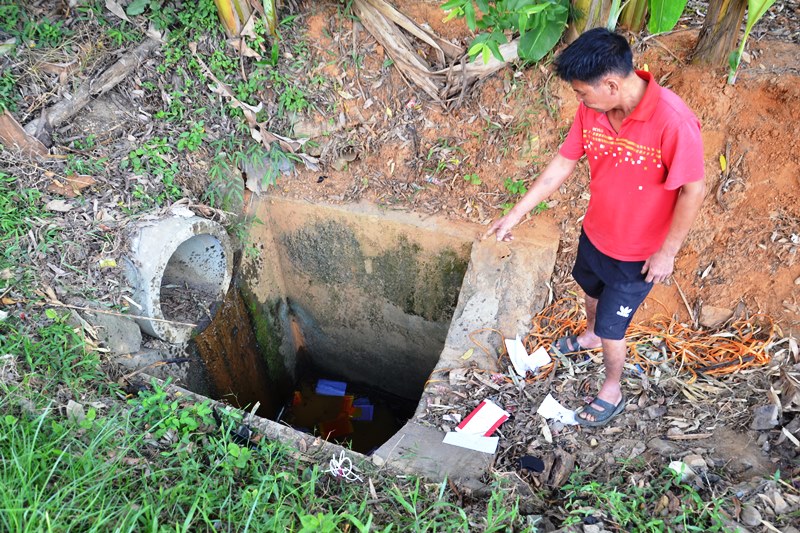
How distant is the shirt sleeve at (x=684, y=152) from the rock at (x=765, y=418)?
55.5 inches

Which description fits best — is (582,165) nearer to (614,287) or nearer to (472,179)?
(472,179)

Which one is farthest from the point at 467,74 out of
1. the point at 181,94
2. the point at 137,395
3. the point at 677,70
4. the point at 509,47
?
the point at 137,395

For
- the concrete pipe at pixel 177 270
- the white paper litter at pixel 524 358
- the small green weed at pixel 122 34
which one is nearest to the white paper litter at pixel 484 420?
the white paper litter at pixel 524 358

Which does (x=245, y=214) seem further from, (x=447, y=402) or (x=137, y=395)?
(x=447, y=402)

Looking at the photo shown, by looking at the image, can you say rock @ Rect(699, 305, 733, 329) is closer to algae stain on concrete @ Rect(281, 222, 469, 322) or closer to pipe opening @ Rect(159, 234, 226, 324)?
algae stain on concrete @ Rect(281, 222, 469, 322)

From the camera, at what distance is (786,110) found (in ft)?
9.95

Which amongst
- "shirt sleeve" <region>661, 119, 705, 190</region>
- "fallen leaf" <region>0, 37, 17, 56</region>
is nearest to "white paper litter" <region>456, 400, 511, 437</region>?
"shirt sleeve" <region>661, 119, 705, 190</region>

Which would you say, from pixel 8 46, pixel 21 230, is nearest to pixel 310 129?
Answer: pixel 21 230

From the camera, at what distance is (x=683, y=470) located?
243 centimetres

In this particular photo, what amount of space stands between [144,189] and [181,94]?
86 centimetres

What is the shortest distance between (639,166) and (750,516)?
1.50m

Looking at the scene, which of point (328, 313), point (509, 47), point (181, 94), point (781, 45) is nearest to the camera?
point (781, 45)

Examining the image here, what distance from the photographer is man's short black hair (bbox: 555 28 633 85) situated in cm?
187

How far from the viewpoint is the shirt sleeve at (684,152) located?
194cm
